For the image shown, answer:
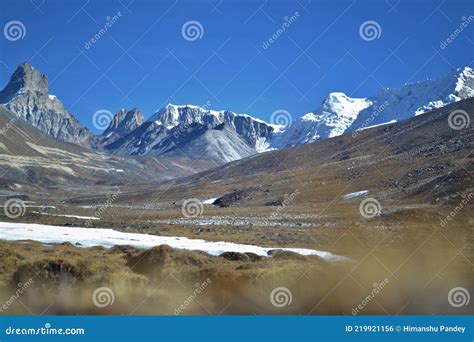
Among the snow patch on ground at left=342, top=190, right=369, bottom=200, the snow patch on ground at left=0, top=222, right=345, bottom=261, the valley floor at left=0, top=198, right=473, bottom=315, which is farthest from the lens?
Result: the snow patch on ground at left=342, top=190, right=369, bottom=200

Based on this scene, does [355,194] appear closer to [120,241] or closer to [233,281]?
[120,241]

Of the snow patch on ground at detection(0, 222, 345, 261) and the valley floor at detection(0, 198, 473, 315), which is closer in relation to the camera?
the valley floor at detection(0, 198, 473, 315)

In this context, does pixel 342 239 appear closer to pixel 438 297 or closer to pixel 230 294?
pixel 438 297

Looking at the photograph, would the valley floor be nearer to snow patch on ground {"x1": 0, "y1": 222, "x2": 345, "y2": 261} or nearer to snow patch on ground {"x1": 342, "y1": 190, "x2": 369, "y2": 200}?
snow patch on ground {"x1": 0, "y1": 222, "x2": 345, "y2": 261}

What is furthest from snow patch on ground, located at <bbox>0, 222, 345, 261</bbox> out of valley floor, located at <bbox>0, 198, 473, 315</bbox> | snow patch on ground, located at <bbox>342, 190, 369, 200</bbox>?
snow patch on ground, located at <bbox>342, 190, 369, 200</bbox>

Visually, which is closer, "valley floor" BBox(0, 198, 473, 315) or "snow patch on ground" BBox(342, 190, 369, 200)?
"valley floor" BBox(0, 198, 473, 315)

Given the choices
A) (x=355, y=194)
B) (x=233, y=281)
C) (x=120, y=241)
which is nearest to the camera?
(x=233, y=281)

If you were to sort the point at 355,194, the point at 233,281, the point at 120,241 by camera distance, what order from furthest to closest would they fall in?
the point at 355,194, the point at 120,241, the point at 233,281

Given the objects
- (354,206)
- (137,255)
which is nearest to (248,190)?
(354,206)

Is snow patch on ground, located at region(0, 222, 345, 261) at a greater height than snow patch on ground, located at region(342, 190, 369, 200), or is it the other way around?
snow patch on ground, located at region(342, 190, 369, 200)

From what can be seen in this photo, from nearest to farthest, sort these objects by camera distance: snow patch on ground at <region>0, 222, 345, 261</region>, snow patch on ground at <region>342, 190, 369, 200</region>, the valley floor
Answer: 1. the valley floor
2. snow patch on ground at <region>0, 222, 345, 261</region>
3. snow patch on ground at <region>342, 190, 369, 200</region>

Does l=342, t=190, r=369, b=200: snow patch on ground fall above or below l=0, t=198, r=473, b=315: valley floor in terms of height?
above

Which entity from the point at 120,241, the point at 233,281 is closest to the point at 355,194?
the point at 120,241

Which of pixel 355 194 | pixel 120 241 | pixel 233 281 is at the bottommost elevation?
pixel 120 241
